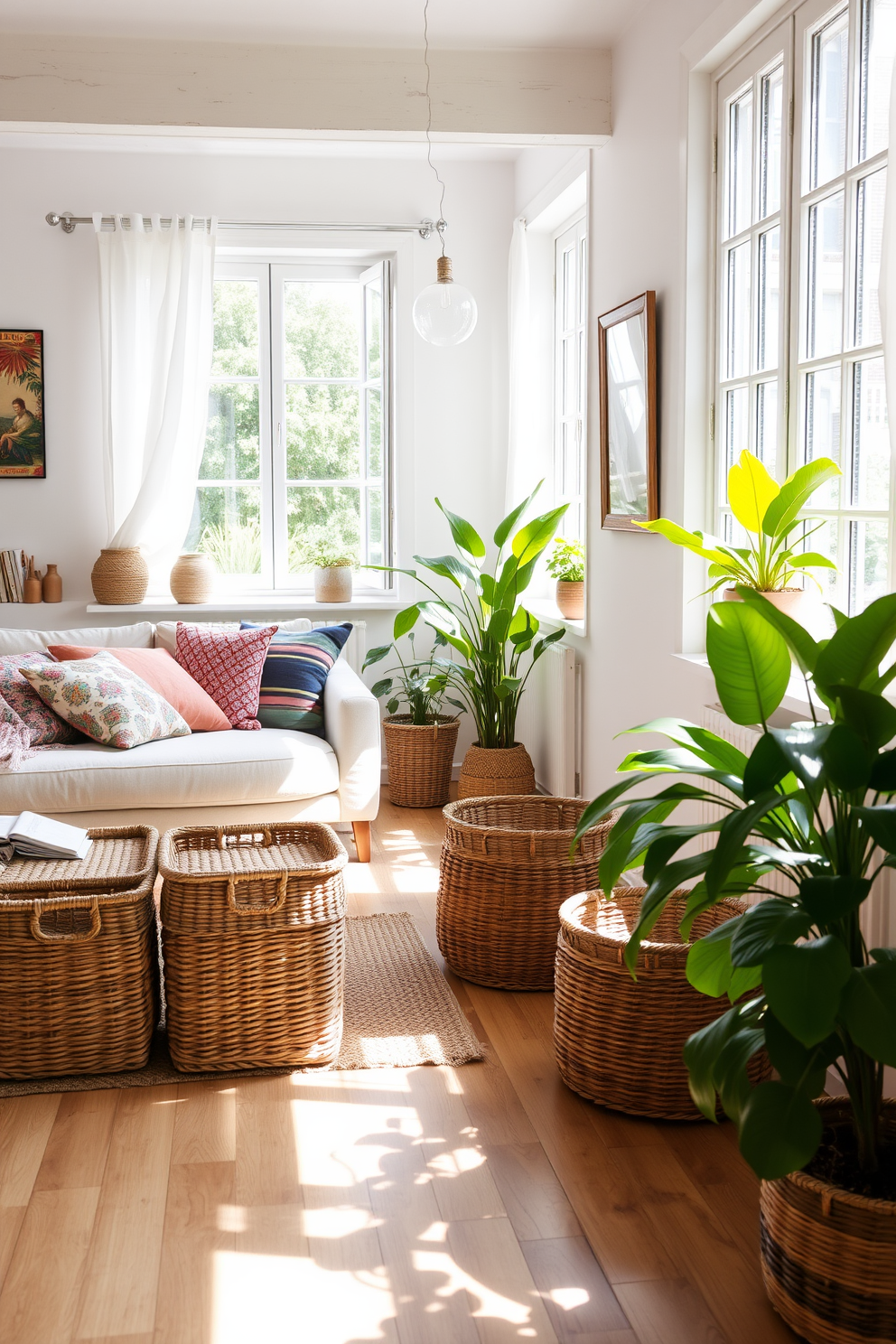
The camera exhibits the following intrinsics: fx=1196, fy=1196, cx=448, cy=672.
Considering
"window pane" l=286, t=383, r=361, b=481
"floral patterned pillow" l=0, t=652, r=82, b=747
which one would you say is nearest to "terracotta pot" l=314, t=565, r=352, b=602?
"window pane" l=286, t=383, r=361, b=481

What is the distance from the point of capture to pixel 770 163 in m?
2.83

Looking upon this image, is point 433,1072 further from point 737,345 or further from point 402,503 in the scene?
point 402,503

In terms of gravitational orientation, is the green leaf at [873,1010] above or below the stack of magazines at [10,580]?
below

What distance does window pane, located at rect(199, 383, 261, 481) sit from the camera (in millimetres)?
5383

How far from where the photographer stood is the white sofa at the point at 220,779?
3.70m

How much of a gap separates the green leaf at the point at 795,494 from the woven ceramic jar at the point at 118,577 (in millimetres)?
3275

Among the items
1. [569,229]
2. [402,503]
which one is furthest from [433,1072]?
[569,229]

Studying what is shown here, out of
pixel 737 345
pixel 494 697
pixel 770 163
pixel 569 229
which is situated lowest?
pixel 494 697

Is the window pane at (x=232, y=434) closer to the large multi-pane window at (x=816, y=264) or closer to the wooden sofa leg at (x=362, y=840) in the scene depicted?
the wooden sofa leg at (x=362, y=840)

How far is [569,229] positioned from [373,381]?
1.10 m

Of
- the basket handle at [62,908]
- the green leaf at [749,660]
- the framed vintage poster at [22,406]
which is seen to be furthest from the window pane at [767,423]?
the framed vintage poster at [22,406]

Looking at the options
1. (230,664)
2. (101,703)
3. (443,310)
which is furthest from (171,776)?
(443,310)

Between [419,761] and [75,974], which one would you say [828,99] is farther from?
[419,761]

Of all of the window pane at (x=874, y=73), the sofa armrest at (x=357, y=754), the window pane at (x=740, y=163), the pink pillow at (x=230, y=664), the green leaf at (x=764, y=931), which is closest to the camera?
the green leaf at (x=764, y=931)
